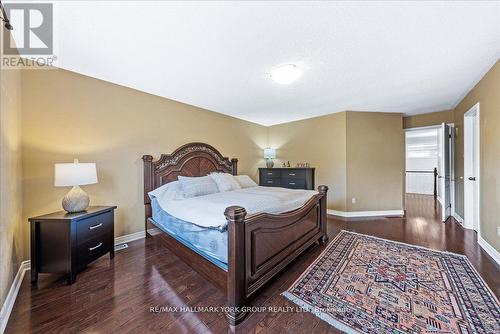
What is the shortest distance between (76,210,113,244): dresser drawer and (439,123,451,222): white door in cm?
585

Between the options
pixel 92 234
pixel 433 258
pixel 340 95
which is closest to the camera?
pixel 92 234

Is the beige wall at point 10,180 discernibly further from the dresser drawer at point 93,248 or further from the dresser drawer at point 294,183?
the dresser drawer at point 294,183

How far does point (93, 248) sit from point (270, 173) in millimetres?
3892

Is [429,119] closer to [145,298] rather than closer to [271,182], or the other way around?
[271,182]

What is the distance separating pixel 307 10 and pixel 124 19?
149 cm

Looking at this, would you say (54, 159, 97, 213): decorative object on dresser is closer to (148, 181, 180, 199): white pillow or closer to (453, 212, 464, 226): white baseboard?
(148, 181, 180, 199): white pillow

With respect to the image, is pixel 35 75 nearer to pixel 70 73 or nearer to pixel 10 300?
pixel 70 73

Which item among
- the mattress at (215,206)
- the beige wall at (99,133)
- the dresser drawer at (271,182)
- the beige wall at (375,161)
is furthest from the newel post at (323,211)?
the beige wall at (99,133)

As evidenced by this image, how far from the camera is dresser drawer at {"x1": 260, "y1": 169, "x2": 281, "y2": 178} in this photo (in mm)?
5091

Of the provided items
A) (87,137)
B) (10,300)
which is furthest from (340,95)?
(10,300)

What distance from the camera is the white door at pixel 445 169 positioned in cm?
386

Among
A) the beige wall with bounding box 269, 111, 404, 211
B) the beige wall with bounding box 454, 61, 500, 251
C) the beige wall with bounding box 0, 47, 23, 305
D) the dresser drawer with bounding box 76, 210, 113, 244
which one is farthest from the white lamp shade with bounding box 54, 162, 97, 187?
the beige wall with bounding box 454, 61, 500, 251

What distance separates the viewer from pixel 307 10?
151cm

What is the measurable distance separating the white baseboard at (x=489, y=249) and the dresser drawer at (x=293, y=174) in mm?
2880
